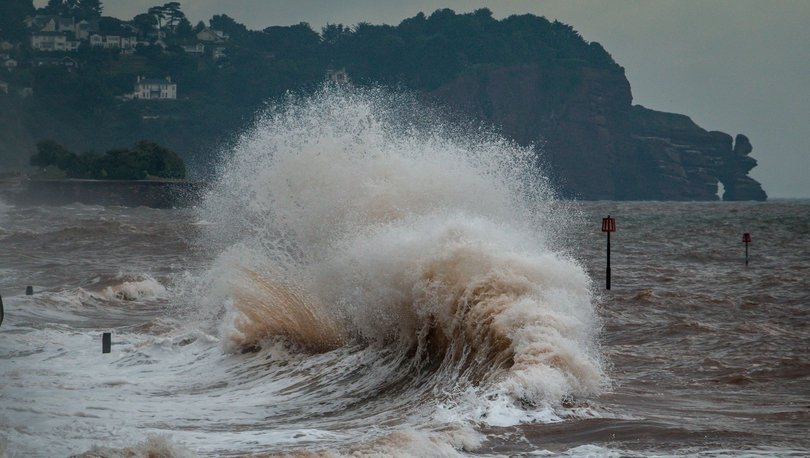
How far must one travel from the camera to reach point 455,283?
481 inches

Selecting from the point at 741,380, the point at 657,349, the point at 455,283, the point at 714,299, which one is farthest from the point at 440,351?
the point at 714,299

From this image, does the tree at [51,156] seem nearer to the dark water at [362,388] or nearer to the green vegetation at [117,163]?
the green vegetation at [117,163]

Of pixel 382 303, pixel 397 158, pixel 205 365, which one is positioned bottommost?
pixel 205 365

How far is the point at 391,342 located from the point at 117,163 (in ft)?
374

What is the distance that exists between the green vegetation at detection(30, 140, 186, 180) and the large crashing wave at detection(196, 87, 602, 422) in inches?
4143

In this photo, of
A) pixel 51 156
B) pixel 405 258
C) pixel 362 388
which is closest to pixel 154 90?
pixel 51 156

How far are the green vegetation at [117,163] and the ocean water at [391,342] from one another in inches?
4038

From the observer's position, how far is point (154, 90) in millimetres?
195125

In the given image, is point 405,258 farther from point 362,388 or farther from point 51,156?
point 51,156

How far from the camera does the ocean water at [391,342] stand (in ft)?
29.8

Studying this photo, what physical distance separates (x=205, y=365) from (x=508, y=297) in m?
4.60

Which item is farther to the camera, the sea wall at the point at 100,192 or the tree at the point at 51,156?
the tree at the point at 51,156

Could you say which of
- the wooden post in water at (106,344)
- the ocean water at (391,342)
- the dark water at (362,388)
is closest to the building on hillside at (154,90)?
the dark water at (362,388)

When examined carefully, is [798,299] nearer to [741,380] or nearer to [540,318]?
[741,380]
